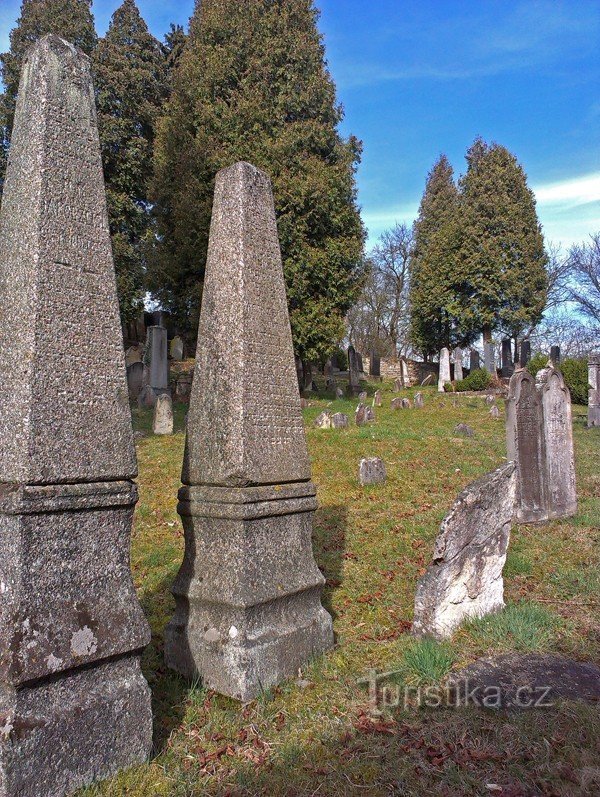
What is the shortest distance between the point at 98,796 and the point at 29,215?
2733 mm

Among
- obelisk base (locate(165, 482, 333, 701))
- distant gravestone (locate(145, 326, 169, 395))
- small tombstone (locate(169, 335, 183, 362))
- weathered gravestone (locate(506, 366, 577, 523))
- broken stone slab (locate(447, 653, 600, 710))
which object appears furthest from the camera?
small tombstone (locate(169, 335, 183, 362))

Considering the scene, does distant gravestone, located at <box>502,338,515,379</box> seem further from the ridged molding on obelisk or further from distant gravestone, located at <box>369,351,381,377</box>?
the ridged molding on obelisk

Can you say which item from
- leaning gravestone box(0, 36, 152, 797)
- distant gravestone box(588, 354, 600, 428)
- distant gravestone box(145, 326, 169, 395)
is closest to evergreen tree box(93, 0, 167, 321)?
distant gravestone box(145, 326, 169, 395)

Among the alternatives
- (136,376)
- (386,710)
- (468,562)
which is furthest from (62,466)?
(136,376)

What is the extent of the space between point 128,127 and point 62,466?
87.7 ft

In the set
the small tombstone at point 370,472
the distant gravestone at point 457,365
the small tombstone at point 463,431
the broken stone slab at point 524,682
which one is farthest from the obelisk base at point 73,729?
the distant gravestone at point 457,365

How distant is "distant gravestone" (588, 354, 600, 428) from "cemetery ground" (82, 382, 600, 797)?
31.3ft

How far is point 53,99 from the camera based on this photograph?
2965 mm

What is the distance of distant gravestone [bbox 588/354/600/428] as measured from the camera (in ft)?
53.8

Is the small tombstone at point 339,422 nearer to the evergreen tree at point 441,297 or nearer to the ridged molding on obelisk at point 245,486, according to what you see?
the ridged molding on obelisk at point 245,486

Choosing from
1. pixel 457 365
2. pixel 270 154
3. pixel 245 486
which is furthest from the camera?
pixel 457 365

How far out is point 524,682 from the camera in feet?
11.5

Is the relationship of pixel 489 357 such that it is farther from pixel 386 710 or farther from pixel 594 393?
pixel 386 710

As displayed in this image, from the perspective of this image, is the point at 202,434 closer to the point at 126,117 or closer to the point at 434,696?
the point at 434,696
